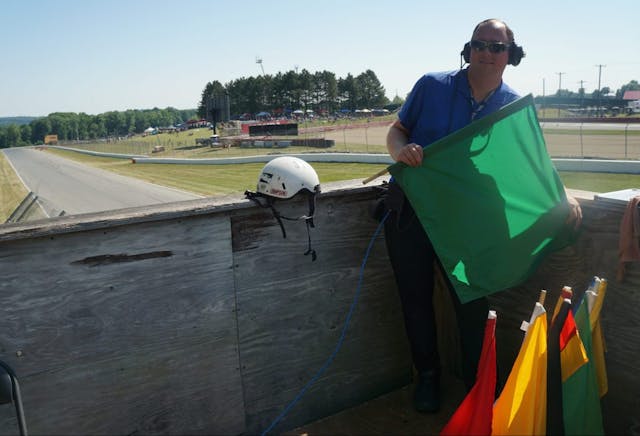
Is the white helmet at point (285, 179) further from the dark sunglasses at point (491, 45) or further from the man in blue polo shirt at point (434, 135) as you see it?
the dark sunglasses at point (491, 45)

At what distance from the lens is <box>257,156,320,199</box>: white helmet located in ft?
10.4

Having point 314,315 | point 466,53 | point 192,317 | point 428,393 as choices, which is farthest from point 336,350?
point 466,53

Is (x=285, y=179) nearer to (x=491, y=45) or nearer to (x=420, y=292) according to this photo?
(x=420, y=292)

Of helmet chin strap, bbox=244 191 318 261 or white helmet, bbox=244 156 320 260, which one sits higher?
white helmet, bbox=244 156 320 260

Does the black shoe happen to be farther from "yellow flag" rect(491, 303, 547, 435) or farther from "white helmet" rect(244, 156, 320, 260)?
"white helmet" rect(244, 156, 320, 260)

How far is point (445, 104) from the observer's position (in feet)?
10.2

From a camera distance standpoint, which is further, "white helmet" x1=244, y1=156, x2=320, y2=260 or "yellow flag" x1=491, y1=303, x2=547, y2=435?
"white helmet" x1=244, y1=156, x2=320, y2=260

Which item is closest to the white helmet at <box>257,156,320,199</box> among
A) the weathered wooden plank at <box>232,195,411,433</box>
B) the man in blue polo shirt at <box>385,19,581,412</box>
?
the weathered wooden plank at <box>232,195,411,433</box>

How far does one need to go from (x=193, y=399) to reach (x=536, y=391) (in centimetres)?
171

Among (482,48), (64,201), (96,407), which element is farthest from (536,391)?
(64,201)

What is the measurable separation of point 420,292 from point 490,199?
71 centimetres

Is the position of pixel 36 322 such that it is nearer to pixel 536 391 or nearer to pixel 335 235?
pixel 335 235

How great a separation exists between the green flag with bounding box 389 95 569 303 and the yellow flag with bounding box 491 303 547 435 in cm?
46

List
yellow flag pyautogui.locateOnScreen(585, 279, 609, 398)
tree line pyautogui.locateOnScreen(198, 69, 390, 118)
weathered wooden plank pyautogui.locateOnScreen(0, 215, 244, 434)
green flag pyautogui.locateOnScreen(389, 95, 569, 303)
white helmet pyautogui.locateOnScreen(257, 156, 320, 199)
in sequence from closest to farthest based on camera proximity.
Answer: weathered wooden plank pyautogui.locateOnScreen(0, 215, 244, 434), yellow flag pyautogui.locateOnScreen(585, 279, 609, 398), green flag pyautogui.locateOnScreen(389, 95, 569, 303), white helmet pyautogui.locateOnScreen(257, 156, 320, 199), tree line pyautogui.locateOnScreen(198, 69, 390, 118)
